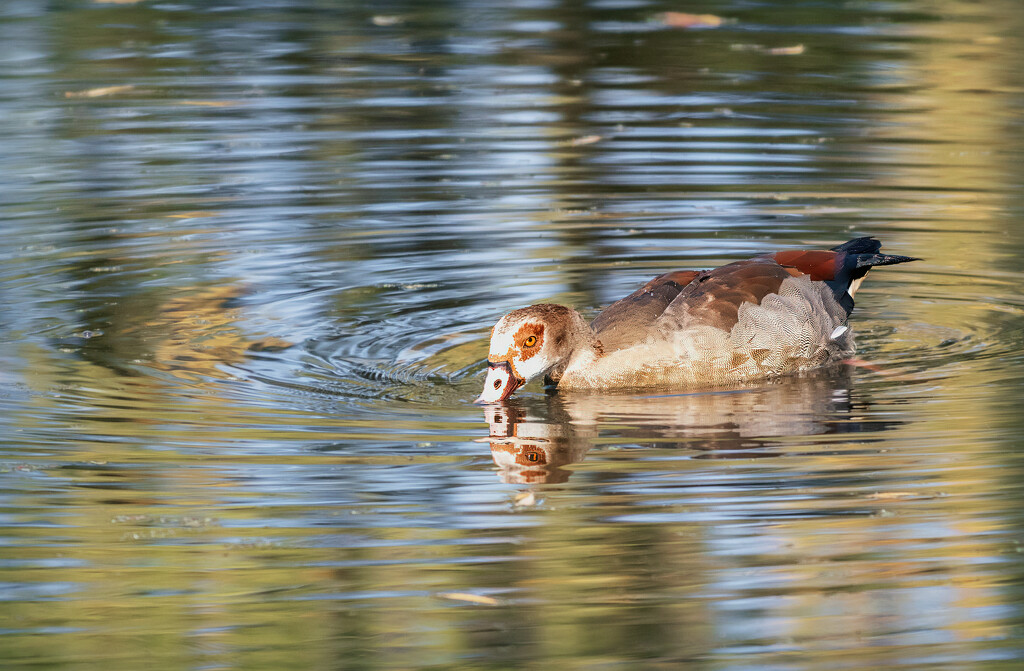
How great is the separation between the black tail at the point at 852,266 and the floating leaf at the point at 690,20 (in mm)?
9416

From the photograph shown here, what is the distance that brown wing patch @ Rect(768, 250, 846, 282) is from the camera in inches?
348

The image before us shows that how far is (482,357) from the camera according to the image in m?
8.89

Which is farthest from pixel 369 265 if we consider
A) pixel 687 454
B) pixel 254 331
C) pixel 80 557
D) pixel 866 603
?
pixel 866 603

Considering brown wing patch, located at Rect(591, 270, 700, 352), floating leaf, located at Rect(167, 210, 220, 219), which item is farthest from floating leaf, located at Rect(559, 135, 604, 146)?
brown wing patch, located at Rect(591, 270, 700, 352)

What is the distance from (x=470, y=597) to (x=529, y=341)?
263 cm

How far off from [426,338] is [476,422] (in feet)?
5.08

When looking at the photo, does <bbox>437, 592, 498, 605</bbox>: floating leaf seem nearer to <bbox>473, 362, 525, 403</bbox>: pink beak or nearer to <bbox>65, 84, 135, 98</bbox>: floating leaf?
<bbox>473, 362, 525, 403</bbox>: pink beak

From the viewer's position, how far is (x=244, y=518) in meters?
6.42

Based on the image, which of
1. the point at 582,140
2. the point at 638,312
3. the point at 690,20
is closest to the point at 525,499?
the point at 638,312

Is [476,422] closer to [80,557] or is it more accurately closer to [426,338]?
[426,338]

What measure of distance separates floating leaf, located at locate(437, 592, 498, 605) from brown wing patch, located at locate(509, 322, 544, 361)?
8.41ft

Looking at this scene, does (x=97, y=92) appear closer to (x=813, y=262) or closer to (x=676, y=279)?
(x=676, y=279)

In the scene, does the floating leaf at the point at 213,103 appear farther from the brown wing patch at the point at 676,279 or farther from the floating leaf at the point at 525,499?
the floating leaf at the point at 525,499

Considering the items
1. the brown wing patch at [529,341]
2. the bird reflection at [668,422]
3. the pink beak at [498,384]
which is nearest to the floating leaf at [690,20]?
the bird reflection at [668,422]
